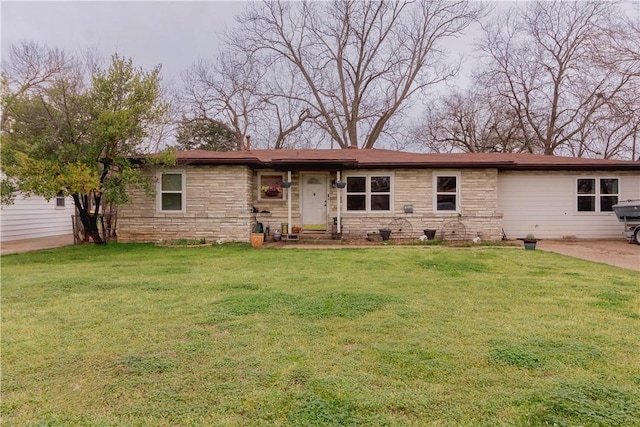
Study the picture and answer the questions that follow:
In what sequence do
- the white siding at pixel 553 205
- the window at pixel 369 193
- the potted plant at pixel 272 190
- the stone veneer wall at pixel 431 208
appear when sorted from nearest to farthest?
the stone veneer wall at pixel 431 208 < the window at pixel 369 193 < the potted plant at pixel 272 190 < the white siding at pixel 553 205

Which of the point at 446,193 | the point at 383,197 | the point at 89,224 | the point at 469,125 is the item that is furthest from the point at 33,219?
the point at 469,125

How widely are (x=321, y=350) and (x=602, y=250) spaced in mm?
10151

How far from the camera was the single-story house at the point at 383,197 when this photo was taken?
449 inches

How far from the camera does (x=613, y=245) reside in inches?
426

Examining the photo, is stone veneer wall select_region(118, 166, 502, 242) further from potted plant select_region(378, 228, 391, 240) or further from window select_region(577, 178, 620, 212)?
window select_region(577, 178, 620, 212)

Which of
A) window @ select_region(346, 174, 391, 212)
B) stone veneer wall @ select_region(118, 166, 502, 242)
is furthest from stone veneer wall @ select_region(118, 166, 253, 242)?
window @ select_region(346, 174, 391, 212)

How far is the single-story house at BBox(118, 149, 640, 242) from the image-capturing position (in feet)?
37.4

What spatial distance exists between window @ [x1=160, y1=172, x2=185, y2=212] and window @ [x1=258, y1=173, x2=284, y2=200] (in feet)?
8.30

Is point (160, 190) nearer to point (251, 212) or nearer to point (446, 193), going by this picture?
point (251, 212)

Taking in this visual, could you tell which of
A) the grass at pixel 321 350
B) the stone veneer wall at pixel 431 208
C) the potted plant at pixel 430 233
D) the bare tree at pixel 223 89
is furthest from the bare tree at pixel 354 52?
the grass at pixel 321 350

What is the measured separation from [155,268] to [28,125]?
5.84m

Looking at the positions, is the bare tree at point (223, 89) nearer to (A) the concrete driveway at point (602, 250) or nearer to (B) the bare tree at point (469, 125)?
(B) the bare tree at point (469, 125)

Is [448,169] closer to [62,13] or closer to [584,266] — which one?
[584,266]

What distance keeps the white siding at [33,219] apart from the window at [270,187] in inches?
307
